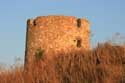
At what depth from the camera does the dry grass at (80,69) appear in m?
10.4

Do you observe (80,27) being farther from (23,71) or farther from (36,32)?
(23,71)

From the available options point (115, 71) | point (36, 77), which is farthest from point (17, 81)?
point (115, 71)

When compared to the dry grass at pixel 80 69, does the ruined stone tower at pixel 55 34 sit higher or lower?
higher

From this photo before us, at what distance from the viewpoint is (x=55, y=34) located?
18312mm

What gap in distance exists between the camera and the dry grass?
34.0 ft

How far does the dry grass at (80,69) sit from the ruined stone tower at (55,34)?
5.92 metres

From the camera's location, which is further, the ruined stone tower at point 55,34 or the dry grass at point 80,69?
the ruined stone tower at point 55,34

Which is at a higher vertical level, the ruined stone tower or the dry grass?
the ruined stone tower

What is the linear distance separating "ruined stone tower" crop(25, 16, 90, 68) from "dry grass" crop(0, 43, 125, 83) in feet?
19.4

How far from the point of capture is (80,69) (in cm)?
1107

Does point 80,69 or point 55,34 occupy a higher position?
point 55,34

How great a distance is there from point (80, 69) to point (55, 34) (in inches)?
289

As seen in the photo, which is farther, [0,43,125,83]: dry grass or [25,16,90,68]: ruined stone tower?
[25,16,90,68]: ruined stone tower

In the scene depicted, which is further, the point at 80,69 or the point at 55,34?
the point at 55,34
